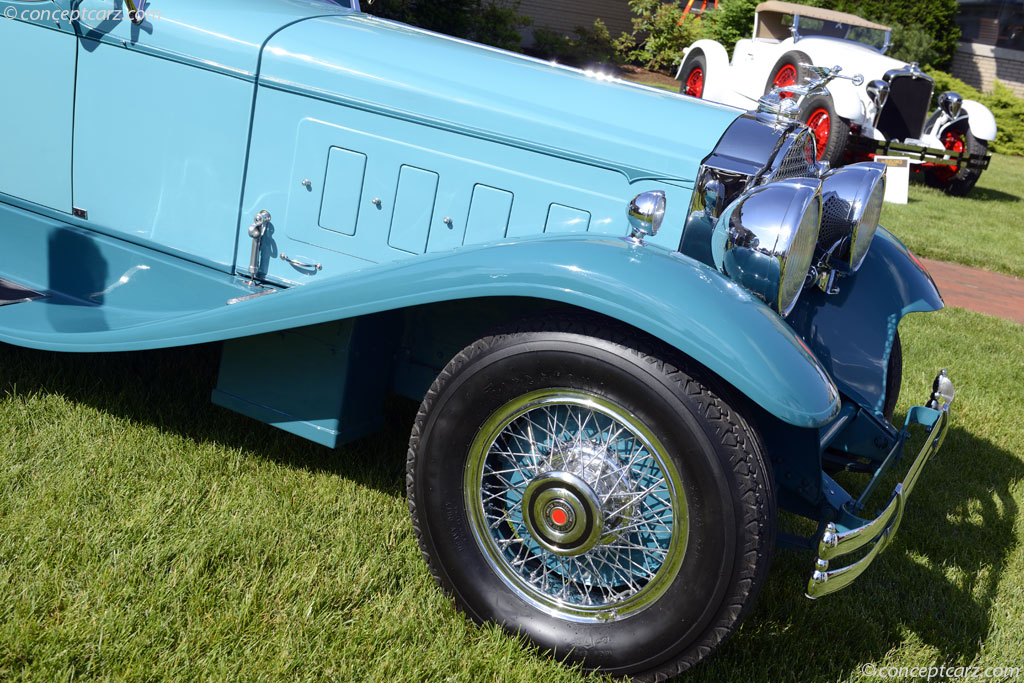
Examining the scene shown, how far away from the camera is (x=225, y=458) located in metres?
2.77

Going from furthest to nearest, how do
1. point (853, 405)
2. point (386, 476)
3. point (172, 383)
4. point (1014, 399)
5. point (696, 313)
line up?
1. point (1014, 399)
2. point (172, 383)
3. point (386, 476)
4. point (853, 405)
5. point (696, 313)

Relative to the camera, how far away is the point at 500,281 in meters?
2.02

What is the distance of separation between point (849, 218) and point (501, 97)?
117 cm

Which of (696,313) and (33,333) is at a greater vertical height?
(696,313)

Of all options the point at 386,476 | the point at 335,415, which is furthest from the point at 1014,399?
the point at 335,415

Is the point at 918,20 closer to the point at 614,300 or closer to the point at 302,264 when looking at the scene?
the point at 302,264

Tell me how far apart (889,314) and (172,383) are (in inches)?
98.2

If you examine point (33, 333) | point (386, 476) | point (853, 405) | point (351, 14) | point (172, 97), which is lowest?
point (386, 476)

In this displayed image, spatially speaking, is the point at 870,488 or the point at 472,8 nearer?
the point at 870,488

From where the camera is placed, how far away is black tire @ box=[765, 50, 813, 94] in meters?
11.0

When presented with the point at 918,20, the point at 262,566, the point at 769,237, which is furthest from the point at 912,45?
the point at 262,566

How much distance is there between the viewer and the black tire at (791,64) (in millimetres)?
11016

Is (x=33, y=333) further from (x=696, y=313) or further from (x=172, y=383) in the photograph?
(x=696, y=313)

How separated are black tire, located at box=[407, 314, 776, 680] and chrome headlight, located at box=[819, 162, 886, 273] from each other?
3.66 feet
